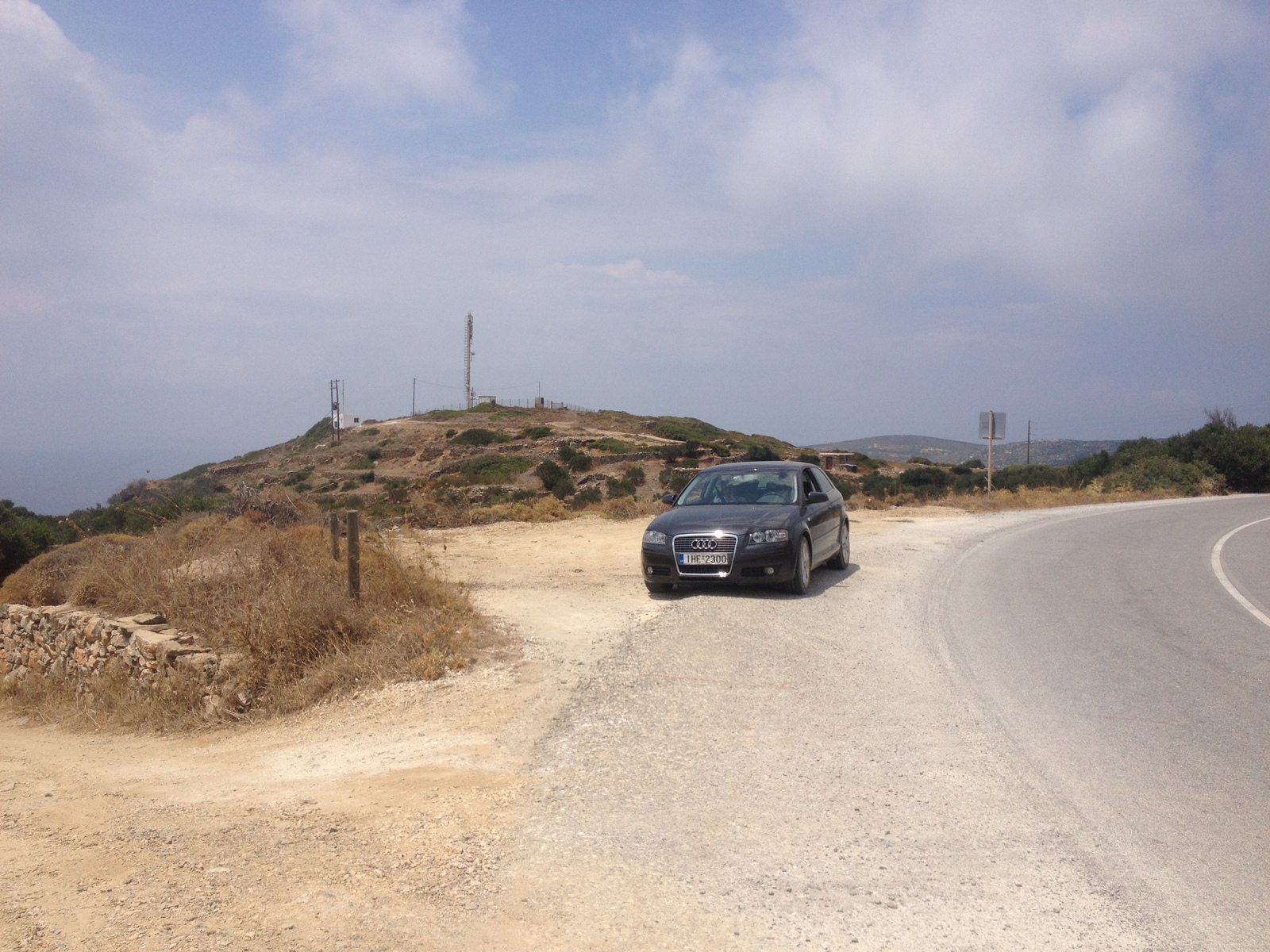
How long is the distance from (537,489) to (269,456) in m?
46.4

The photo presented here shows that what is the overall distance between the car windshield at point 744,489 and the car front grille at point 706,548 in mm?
1237

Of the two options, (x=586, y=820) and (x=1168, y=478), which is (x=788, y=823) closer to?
(x=586, y=820)

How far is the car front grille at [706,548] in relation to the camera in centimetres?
1048

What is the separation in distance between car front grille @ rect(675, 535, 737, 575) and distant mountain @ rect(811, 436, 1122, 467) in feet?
223

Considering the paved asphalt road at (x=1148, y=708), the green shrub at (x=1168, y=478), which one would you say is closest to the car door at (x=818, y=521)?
the paved asphalt road at (x=1148, y=708)

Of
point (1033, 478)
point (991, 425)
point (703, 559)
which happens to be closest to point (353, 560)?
point (703, 559)

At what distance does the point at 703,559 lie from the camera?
10.6m

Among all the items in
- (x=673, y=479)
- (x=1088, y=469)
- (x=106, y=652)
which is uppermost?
(x=1088, y=469)

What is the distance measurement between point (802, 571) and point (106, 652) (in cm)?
761

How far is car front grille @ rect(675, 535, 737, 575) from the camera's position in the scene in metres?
10.5

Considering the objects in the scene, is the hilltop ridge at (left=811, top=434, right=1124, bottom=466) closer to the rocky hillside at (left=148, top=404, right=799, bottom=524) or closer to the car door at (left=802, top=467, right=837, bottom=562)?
the rocky hillside at (left=148, top=404, right=799, bottom=524)

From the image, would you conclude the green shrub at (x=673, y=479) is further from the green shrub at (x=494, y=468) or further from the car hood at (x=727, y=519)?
the car hood at (x=727, y=519)

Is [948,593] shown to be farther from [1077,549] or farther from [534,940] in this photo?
[534,940]

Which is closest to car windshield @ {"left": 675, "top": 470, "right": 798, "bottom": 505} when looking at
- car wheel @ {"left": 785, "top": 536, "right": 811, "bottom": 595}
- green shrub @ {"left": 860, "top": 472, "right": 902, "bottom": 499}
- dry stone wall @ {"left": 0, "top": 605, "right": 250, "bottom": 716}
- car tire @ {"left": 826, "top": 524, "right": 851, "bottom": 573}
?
car wheel @ {"left": 785, "top": 536, "right": 811, "bottom": 595}
